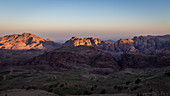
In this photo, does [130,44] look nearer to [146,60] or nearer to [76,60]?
[146,60]

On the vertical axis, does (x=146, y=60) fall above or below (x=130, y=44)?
below

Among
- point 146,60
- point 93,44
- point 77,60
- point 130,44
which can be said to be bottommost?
point 77,60

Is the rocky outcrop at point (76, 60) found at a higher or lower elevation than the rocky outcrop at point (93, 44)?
lower

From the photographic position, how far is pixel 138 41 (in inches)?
7436

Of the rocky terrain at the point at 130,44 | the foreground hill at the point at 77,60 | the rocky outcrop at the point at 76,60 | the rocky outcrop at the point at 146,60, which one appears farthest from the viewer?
the rocky terrain at the point at 130,44

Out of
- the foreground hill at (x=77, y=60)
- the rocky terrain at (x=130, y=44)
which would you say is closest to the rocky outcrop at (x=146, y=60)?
the foreground hill at (x=77, y=60)

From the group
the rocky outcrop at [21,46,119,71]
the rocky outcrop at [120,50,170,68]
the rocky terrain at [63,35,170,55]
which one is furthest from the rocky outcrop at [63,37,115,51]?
the rocky outcrop at [120,50,170,68]

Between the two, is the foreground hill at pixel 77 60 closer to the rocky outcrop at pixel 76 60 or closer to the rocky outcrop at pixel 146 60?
the rocky outcrop at pixel 76 60

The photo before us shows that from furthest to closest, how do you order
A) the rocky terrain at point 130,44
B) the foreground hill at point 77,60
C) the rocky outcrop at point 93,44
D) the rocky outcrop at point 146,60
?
the rocky outcrop at point 93,44 < the rocky terrain at point 130,44 < the foreground hill at point 77,60 < the rocky outcrop at point 146,60

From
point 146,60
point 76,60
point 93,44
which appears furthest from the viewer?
point 93,44

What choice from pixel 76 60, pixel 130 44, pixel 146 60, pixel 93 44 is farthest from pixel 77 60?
pixel 130 44

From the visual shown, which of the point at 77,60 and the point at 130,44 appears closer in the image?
the point at 77,60

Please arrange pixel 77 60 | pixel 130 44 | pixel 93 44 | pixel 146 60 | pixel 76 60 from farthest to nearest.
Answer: pixel 93 44
pixel 130 44
pixel 77 60
pixel 76 60
pixel 146 60

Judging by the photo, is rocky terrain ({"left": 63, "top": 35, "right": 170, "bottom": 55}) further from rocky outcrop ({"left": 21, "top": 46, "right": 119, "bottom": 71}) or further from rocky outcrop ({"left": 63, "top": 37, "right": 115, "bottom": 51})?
rocky outcrop ({"left": 21, "top": 46, "right": 119, "bottom": 71})
